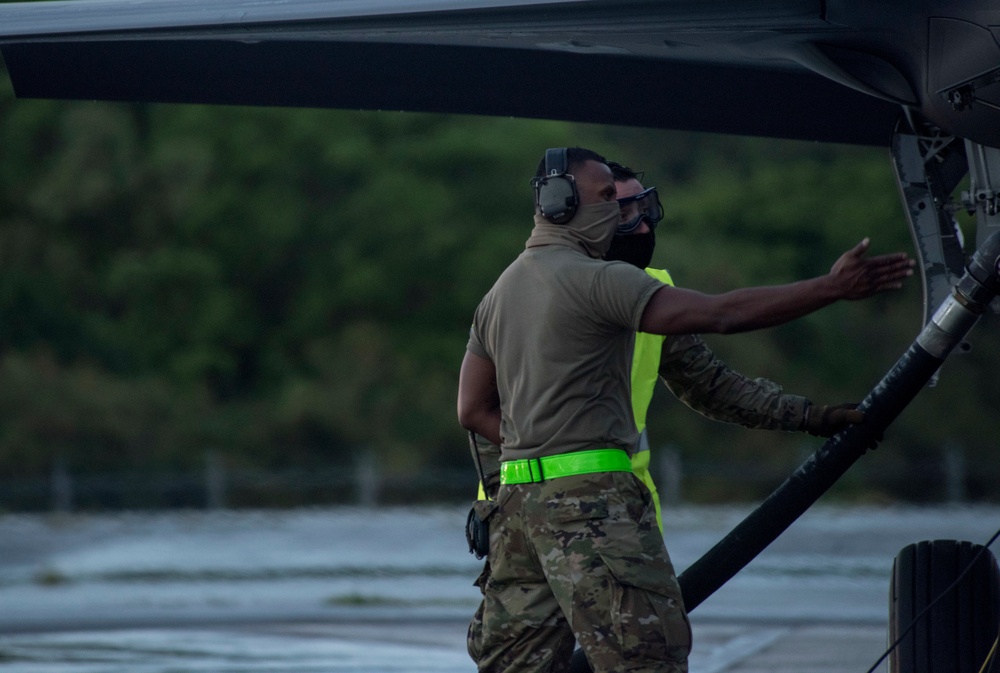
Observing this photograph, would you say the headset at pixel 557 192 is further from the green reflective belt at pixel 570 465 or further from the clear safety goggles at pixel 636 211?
the green reflective belt at pixel 570 465

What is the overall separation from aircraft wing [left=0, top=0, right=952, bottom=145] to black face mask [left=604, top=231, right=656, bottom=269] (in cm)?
58

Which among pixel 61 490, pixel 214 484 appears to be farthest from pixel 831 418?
pixel 61 490

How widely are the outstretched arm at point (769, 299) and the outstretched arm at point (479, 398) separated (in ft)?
2.29

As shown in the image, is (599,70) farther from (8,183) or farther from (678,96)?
(8,183)

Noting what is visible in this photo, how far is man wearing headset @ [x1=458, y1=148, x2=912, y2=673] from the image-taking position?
3.72 metres

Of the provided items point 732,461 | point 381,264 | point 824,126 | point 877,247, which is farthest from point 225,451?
point 824,126

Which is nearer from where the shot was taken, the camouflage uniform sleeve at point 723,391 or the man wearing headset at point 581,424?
the man wearing headset at point 581,424

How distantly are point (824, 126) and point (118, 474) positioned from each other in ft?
53.2

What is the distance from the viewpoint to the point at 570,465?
390 centimetres

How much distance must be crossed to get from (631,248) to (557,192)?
59cm

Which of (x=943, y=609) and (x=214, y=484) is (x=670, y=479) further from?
(x=943, y=609)

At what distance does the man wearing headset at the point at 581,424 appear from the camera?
3725 mm

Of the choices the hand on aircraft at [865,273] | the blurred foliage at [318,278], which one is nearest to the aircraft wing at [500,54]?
the hand on aircraft at [865,273]

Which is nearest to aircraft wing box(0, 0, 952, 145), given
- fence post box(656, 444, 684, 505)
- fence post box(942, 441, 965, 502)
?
fence post box(656, 444, 684, 505)
